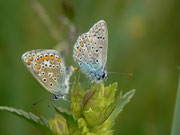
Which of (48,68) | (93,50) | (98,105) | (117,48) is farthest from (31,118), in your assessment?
(117,48)

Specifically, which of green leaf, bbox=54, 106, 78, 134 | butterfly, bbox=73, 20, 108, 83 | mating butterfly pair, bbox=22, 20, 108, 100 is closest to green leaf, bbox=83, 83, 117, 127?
green leaf, bbox=54, 106, 78, 134

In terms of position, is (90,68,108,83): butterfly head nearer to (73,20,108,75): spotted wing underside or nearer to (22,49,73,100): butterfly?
(73,20,108,75): spotted wing underside

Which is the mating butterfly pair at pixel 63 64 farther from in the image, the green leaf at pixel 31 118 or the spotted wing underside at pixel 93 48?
the green leaf at pixel 31 118

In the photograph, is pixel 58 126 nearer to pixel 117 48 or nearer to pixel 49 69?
pixel 49 69

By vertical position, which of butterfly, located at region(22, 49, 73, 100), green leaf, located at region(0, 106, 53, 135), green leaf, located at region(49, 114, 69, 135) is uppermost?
butterfly, located at region(22, 49, 73, 100)

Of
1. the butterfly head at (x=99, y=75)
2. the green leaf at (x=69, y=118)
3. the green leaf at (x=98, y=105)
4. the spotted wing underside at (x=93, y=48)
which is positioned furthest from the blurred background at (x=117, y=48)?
the green leaf at (x=69, y=118)

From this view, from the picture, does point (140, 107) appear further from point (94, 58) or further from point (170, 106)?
point (94, 58)
